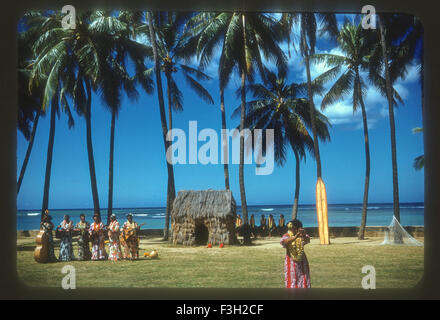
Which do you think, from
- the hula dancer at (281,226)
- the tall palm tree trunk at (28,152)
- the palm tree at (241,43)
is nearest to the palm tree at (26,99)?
the tall palm tree trunk at (28,152)

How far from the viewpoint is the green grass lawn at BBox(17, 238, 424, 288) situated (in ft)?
12.9

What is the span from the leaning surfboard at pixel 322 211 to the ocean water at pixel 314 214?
0.05 metres

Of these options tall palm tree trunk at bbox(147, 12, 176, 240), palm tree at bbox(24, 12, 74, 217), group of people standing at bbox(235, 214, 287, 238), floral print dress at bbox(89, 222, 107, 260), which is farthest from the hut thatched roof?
palm tree at bbox(24, 12, 74, 217)

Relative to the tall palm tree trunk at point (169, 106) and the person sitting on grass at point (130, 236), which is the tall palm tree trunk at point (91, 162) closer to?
the person sitting on grass at point (130, 236)

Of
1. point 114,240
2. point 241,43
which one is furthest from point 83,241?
point 241,43

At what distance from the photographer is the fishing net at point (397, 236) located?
13.3 ft

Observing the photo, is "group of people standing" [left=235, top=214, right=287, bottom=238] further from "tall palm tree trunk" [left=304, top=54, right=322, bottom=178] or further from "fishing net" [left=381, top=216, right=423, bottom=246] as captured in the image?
"fishing net" [left=381, top=216, right=423, bottom=246]

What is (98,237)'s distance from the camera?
13.9ft

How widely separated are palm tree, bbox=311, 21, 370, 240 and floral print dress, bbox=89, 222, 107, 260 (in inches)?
106

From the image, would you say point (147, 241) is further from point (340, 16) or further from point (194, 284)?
point (340, 16)

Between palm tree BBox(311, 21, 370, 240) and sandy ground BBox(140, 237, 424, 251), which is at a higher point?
palm tree BBox(311, 21, 370, 240)
